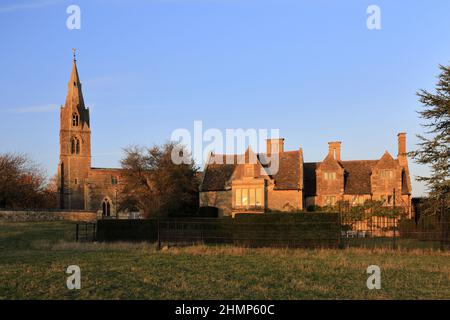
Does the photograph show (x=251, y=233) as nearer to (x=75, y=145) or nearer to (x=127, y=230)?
(x=127, y=230)

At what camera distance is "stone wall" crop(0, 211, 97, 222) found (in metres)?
47.8

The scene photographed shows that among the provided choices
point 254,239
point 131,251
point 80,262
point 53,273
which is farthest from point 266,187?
point 53,273

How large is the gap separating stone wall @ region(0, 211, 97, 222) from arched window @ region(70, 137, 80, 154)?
128 ft

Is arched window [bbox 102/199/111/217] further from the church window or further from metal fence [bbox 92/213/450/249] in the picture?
metal fence [bbox 92/213/450/249]

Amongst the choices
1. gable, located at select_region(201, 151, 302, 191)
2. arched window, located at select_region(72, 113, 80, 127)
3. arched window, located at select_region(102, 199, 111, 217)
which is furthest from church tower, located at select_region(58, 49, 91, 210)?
gable, located at select_region(201, 151, 302, 191)

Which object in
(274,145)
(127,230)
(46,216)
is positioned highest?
(274,145)

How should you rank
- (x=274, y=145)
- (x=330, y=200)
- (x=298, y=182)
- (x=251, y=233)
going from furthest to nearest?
(x=274, y=145) < (x=330, y=200) < (x=298, y=182) < (x=251, y=233)

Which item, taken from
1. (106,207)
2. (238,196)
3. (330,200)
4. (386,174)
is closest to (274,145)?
(330,200)

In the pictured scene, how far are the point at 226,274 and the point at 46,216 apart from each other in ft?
128

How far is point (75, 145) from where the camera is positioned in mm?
92812

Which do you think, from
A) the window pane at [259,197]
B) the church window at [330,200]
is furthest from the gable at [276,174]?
the church window at [330,200]

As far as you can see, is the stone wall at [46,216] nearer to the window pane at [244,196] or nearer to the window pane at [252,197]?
the window pane at [244,196]

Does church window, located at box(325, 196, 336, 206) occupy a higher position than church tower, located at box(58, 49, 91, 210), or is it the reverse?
church tower, located at box(58, 49, 91, 210)
